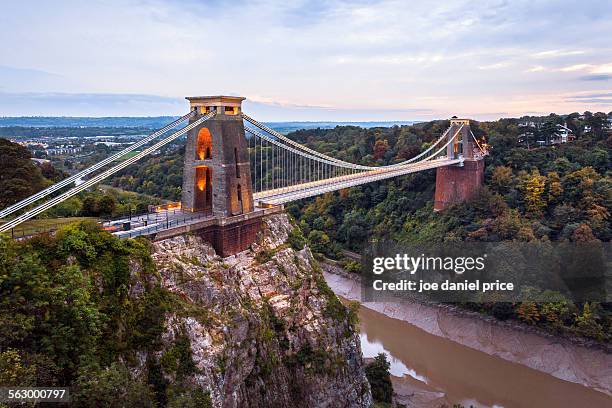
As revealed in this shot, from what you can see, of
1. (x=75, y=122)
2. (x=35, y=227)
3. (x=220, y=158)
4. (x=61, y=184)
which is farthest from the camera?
(x=75, y=122)

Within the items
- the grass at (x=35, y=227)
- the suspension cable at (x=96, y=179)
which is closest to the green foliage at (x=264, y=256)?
the suspension cable at (x=96, y=179)

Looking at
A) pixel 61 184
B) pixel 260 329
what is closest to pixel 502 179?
pixel 260 329


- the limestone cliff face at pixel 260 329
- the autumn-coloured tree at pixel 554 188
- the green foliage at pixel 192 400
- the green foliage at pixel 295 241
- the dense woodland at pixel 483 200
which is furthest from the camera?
the autumn-coloured tree at pixel 554 188

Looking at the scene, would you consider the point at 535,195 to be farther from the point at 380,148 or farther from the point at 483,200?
the point at 380,148

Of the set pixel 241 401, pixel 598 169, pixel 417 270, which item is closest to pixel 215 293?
pixel 241 401

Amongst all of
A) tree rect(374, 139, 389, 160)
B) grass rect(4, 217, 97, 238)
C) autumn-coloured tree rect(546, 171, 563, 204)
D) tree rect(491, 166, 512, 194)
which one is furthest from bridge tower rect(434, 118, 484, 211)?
grass rect(4, 217, 97, 238)

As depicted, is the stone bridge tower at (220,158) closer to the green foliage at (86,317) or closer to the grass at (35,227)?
the green foliage at (86,317)

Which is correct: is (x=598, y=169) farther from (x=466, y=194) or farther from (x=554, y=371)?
(x=554, y=371)
